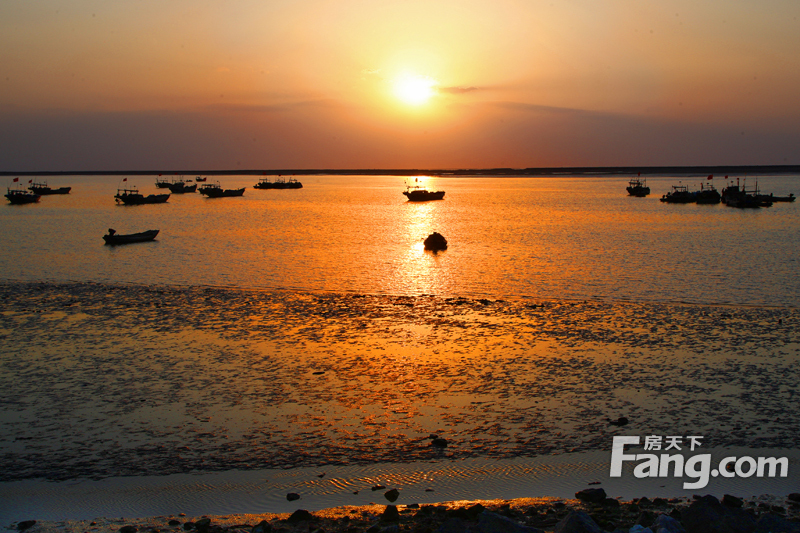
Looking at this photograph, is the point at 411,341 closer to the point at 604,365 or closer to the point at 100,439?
the point at 604,365

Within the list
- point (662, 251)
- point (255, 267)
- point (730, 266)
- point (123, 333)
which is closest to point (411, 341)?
point (123, 333)

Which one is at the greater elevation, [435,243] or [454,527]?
[435,243]

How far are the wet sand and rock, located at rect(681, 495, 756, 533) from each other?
9.51 ft

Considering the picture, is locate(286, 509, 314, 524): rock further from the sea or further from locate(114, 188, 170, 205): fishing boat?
locate(114, 188, 170, 205): fishing boat

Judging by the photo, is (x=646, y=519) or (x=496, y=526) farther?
(x=646, y=519)

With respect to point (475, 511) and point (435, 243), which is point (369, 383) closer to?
point (475, 511)

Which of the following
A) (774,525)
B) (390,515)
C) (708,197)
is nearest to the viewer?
(774,525)

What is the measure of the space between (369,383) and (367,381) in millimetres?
142


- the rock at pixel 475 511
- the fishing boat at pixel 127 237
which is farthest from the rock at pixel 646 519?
the fishing boat at pixel 127 237

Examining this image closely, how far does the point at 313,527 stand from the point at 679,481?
201 inches

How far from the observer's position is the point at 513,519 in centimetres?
730

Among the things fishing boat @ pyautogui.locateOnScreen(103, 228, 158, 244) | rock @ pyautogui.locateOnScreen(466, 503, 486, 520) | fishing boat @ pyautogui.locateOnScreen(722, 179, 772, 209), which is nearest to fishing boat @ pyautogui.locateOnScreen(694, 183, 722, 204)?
fishing boat @ pyautogui.locateOnScreen(722, 179, 772, 209)

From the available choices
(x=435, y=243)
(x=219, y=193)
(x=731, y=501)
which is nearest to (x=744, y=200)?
(x=435, y=243)

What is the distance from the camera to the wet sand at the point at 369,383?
981 centimetres
